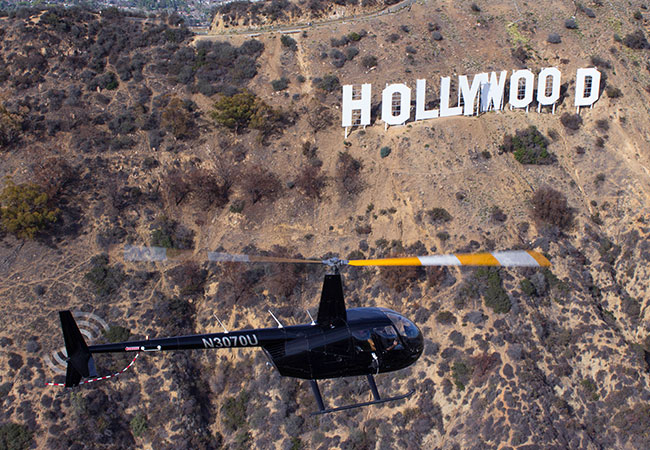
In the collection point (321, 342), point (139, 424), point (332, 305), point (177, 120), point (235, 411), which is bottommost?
point (235, 411)

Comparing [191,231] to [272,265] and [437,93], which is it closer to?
[272,265]

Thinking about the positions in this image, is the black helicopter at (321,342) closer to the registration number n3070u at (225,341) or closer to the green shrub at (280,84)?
the registration number n3070u at (225,341)

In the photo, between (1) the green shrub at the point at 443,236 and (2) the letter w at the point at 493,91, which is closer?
(1) the green shrub at the point at 443,236

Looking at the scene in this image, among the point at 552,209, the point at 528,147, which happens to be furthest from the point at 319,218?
the point at 528,147

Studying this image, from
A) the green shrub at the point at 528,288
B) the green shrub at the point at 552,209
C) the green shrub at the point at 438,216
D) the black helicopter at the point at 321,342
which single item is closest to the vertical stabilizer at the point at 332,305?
the black helicopter at the point at 321,342

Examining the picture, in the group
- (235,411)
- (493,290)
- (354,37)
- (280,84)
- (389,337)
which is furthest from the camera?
(354,37)

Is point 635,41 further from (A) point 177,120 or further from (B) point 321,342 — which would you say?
(B) point 321,342
